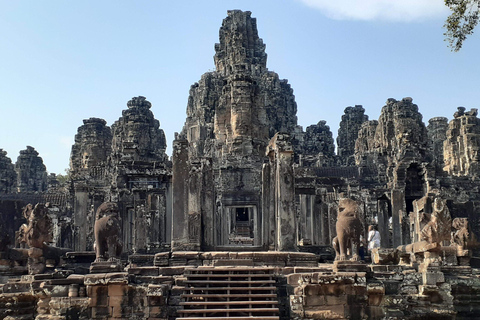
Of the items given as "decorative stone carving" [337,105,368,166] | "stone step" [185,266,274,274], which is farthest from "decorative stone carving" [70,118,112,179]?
"stone step" [185,266,274,274]

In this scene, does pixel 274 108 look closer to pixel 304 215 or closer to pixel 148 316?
pixel 304 215

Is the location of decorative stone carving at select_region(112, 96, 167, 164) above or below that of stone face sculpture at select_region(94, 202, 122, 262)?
above

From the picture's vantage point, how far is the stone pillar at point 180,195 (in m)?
13.9

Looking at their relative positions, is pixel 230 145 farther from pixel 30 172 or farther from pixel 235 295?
pixel 30 172

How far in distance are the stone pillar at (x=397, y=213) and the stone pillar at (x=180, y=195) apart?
13647mm

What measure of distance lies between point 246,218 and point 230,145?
10.5m

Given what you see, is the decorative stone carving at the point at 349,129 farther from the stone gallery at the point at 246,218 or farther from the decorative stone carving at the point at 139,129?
the decorative stone carving at the point at 139,129

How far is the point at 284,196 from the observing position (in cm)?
1393

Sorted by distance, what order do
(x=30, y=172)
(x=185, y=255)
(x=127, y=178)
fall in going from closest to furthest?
(x=185, y=255)
(x=127, y=178)
(x=30, y=172)

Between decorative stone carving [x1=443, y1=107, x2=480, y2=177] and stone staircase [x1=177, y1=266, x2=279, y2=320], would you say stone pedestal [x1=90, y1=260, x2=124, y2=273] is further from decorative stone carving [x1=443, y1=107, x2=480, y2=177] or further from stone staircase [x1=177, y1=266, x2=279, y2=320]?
decorative stone carving [x1=443, y1=107, x2=480, y2=177]

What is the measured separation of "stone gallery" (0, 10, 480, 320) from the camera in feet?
34.7

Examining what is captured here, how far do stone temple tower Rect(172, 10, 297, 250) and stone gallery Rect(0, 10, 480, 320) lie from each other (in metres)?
0.07

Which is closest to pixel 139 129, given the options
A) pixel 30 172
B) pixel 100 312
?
pixel 30 172

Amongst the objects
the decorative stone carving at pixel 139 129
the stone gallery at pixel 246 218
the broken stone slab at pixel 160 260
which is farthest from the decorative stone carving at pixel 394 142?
the broken stone slab at pixel 160 260
